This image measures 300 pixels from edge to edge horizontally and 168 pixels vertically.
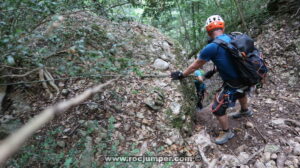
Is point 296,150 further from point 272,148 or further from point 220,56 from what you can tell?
point 220,56

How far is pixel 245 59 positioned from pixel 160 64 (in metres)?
2.45

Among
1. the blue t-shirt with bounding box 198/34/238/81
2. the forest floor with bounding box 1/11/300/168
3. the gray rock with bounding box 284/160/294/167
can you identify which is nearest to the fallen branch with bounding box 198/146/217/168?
the forest floor with bounding box 1/11/300/168

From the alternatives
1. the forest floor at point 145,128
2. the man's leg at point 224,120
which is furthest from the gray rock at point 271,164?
the man's leg at point 224,120

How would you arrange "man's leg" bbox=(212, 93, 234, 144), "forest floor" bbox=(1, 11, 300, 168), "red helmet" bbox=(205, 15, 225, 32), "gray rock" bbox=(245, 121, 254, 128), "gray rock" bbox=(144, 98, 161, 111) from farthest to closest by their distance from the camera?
1. "gray rock" bbox=(245, 121, 254, 128)
2. "gray rock" bbox=(144, 98, 161, 111)
3. "man's leg" bbox=(212, 93, 234, 144)
4. "red helmet" bbox=(205, 15, 225, 32)
5. "forest floor" bbox=(1, 11, 300, 168)

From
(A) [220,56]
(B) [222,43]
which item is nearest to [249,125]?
(A) [220,56]

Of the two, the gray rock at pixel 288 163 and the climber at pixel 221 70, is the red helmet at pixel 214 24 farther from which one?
the gray rock at pixel 288 163

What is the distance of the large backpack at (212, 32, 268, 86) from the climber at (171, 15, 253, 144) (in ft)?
0.30

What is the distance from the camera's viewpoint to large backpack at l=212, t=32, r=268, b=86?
3049 mm

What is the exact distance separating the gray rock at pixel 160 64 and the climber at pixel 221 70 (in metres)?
1.44

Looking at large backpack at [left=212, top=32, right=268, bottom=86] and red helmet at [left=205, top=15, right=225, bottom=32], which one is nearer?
large backpack at [left=212, top=32, right=268, bottom=86]

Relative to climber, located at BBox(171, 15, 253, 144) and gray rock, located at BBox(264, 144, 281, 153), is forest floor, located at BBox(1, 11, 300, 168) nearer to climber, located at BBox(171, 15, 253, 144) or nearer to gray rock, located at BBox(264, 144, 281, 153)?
gray rock, located at BBox(264, 144, 281, 153)

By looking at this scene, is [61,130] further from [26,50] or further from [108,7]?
[108,7]

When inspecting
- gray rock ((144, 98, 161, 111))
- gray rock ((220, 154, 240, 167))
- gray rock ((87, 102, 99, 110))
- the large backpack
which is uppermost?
the large backpack

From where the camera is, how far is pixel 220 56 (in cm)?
315
